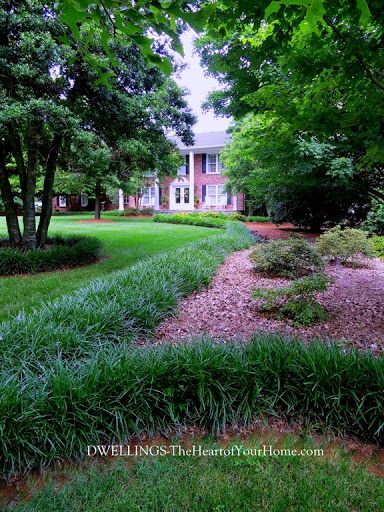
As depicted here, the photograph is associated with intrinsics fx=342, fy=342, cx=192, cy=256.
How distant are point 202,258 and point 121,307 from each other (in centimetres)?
368

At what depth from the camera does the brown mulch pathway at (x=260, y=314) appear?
3941 mm

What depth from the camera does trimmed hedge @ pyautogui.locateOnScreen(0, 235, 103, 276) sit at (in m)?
7.26

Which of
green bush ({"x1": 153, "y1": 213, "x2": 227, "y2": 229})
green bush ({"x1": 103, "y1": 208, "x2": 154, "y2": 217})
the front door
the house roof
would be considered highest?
the house roof

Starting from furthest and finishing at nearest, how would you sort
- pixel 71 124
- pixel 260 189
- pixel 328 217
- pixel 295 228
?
pixel 295 228 < pixel 328 217 < pixel 260 189 < pixel 71 124

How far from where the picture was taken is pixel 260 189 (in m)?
14.3

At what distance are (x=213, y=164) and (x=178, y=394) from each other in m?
29.6

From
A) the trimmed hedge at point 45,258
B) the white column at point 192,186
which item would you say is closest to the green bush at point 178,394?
the trimmed hedge at point 45,258

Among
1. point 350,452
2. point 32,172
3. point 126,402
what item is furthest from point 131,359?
point 32,172

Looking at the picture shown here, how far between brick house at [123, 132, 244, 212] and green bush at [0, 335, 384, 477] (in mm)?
27289

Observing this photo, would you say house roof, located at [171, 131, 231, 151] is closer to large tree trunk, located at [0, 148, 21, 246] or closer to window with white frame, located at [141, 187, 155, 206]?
window with white frame, located at [141, 187, 155, 206]

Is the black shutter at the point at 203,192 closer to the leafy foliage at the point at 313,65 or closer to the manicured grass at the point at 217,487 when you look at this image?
the leafy foliage at the point at 313,65

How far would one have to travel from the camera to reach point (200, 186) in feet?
102

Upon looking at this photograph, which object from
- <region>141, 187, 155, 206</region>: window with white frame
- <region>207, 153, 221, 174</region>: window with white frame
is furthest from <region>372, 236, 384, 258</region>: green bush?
<region>141, 187, 155, 206</region>: window with white frame

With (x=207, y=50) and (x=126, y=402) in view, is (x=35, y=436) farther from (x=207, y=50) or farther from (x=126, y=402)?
(x=207, y=50)
